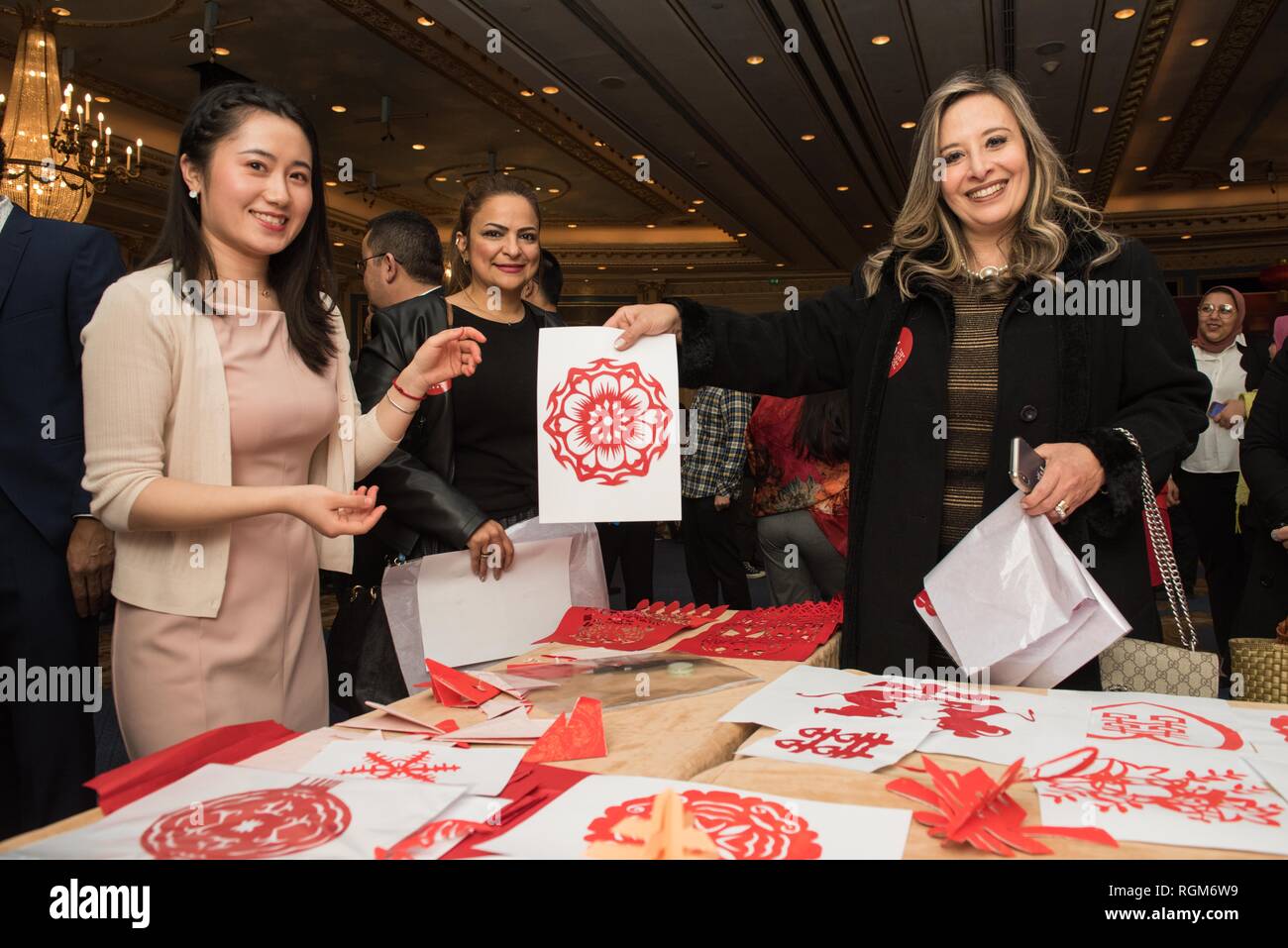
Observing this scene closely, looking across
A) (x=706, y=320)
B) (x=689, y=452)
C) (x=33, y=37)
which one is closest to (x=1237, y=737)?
(x=706, y=320)

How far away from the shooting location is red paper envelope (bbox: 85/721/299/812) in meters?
0.93

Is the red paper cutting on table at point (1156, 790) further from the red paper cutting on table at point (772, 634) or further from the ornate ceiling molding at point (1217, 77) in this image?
the ornate ceiling molding at point (1217, 77)

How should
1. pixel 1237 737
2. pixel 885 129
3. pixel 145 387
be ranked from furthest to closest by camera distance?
pixel 885 129
pixel 145 387
pixel 1237 737

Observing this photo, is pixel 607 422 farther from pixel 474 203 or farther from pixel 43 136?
pixel 43 136

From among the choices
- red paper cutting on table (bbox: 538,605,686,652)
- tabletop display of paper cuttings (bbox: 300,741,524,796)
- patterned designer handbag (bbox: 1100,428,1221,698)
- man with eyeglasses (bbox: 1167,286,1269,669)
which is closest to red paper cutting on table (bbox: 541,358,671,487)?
red paper cutting on table (bbox: 538,605,686,652)

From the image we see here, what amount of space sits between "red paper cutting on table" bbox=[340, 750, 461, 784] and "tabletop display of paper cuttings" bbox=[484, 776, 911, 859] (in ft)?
0.54

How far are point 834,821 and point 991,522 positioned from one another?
66 centimetres

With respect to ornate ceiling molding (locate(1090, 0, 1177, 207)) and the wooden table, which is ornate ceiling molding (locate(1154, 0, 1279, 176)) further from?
the wooden table

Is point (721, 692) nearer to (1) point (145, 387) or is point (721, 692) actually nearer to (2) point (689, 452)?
(1) point (145, 387)

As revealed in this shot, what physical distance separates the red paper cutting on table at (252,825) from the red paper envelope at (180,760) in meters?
0.11

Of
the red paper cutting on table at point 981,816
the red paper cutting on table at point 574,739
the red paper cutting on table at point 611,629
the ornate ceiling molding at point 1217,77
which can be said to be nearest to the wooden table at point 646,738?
the red paper cutting on table at point 574,739

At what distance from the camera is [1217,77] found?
27.6ft

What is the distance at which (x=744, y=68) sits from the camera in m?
7.57

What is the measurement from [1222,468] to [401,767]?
453 centimetres
